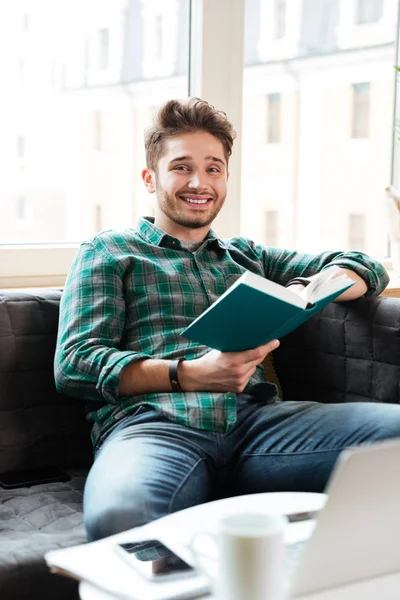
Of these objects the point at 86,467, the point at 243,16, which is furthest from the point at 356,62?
the point at 86,467

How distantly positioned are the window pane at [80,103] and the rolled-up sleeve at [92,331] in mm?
625

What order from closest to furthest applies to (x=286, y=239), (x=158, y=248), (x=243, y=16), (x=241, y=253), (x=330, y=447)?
(x=330, y=447), (x=158, y=248), (x=241, y=253), (x=243, y=16), (x=286, y=239)

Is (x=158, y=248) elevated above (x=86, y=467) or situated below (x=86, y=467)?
above

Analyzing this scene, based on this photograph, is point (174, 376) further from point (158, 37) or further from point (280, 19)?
point (280, 19)

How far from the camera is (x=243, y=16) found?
2613 millimetres

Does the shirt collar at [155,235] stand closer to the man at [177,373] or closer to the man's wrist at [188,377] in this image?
the man at [177,373]

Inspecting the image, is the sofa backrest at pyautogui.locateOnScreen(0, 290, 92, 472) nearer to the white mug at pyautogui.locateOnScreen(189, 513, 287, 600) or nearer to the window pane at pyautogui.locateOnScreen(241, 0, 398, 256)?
the window pane at pyautogui.locateOnScreen(241, 0, 398, 256)

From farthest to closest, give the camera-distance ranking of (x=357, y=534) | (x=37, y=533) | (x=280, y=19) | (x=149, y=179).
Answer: (x=280, y=19)
(x=149, y=179)
(x=37, y=533)
(x=357, y=534)

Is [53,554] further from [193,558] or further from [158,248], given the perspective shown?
[158,248]

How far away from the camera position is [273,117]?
2793 millimetres

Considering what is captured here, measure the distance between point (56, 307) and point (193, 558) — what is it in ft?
3.60

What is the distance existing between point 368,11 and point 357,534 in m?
2.52

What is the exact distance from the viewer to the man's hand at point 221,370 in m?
1.62

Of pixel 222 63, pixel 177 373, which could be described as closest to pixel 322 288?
pixel 177 373
